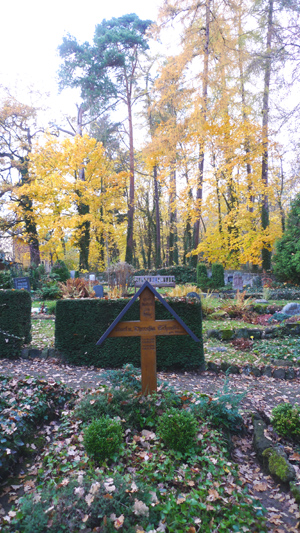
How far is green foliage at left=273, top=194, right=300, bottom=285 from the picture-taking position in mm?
12055

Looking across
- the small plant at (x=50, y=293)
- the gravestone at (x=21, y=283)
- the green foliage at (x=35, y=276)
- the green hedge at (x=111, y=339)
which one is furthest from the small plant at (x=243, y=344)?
the green foliage at (x=35, y=276)

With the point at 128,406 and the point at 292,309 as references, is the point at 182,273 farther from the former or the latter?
the point at 128,406

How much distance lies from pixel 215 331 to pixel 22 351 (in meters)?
3.99

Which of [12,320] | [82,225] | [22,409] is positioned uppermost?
[82,225]

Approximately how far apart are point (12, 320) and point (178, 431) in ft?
12.7

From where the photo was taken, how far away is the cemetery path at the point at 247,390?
2.31m

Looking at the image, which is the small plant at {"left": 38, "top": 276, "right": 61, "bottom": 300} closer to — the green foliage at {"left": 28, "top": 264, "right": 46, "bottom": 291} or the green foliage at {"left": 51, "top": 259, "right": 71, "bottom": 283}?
the green foliage at {"left": 28, "top": 264, "right": 46, "bottom": 291}

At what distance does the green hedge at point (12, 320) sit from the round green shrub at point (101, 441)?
10.7 ft

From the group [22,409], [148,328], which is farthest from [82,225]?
[22,409]

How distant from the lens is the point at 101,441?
2.52 meters

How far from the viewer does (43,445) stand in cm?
283

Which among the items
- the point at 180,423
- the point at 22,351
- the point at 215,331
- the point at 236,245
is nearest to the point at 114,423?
the point at 180,423

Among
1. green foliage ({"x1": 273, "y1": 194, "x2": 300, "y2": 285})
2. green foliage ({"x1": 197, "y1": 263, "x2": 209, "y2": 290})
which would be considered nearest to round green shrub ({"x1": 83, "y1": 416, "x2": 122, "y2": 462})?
green foliage ({"x1": 273, "y1": 194, "x2": 300, "y2": 285})

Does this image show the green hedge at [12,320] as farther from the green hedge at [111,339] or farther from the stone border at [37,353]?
the green hedge at [111,339]
